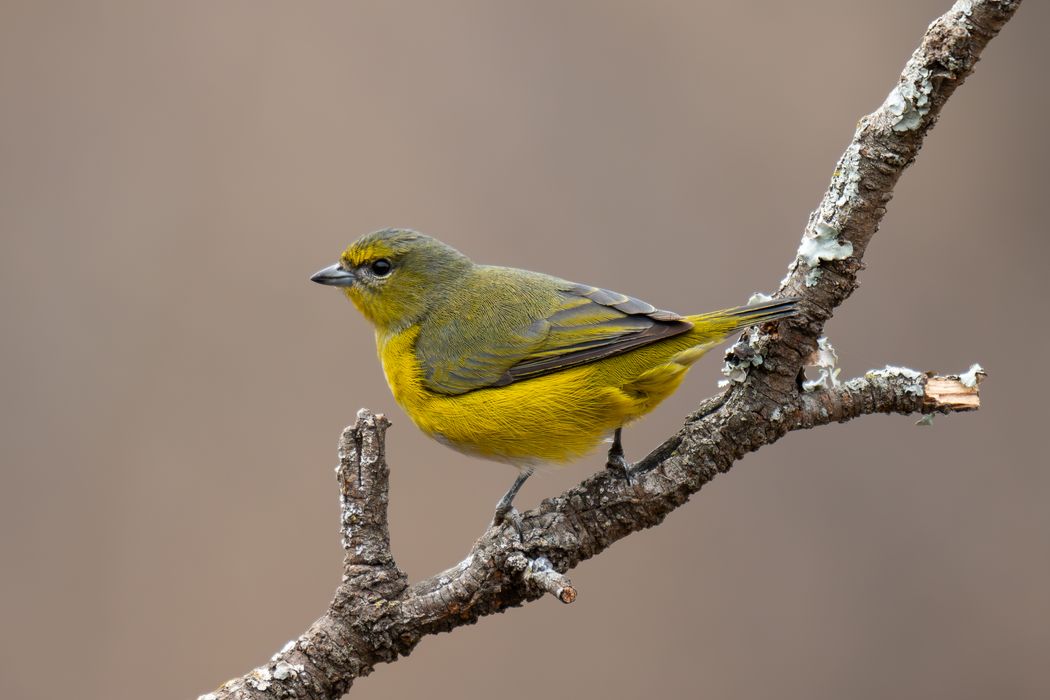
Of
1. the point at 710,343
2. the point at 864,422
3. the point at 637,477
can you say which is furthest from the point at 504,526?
the point at 864,422

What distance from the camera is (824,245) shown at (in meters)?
2.56

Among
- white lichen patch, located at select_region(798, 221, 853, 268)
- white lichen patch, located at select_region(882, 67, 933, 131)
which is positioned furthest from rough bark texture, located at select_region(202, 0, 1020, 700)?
white lichen patch, located at select_region(882, 67, 933, 131)

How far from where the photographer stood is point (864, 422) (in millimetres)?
4707

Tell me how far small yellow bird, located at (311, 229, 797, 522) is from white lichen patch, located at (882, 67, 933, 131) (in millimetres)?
545

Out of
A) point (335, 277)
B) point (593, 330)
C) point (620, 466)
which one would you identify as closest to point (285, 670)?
point (620, 466)

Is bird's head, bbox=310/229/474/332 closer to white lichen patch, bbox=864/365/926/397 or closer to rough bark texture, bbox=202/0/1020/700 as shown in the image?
rough bark texture, bbox=202/0/1020/700

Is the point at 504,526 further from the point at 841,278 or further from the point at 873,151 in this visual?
the point at 873,151

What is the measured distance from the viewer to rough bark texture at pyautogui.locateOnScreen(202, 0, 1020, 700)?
2639mm

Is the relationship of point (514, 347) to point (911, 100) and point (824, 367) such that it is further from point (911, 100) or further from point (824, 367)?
point (911, 100)

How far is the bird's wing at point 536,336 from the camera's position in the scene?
316 cm

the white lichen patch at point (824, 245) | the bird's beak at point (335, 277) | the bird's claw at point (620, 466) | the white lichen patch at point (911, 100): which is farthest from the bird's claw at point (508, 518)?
the bird's beak at point (335, 277)

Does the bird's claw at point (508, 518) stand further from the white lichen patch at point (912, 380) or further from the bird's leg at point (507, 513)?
the white lichen patch at point (912, 380)

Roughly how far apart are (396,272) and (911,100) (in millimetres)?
2344

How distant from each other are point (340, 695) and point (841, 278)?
1854 mm
